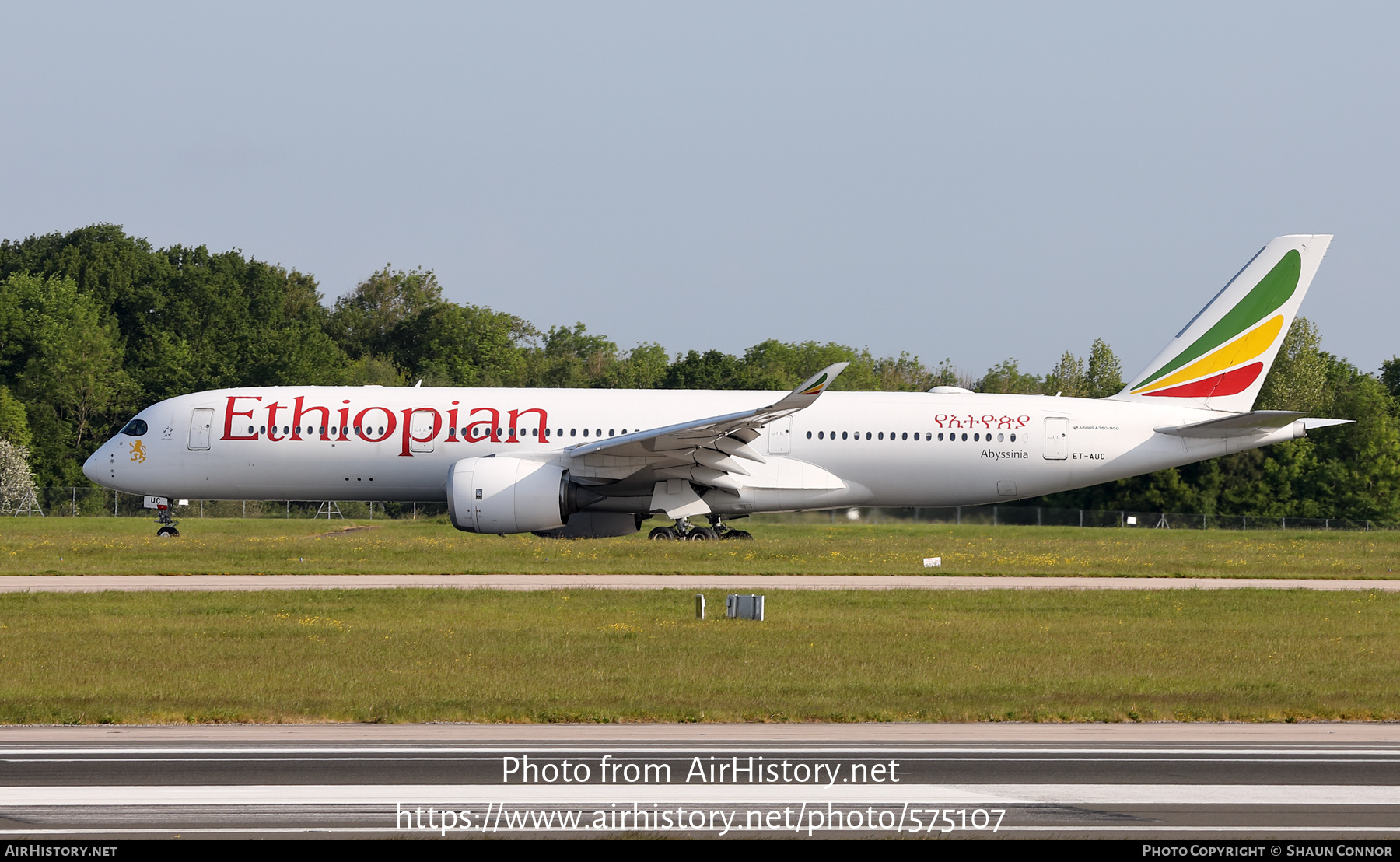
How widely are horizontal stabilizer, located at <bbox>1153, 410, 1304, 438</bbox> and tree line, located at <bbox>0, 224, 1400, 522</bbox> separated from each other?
2599 centimetres

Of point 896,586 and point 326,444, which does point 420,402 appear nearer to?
point 326,444

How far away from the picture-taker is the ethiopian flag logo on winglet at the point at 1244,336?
124 ft

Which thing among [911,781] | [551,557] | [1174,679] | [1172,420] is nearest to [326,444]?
[551,557]

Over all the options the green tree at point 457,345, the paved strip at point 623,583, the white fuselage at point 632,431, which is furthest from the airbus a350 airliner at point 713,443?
the green tree at point 457,345

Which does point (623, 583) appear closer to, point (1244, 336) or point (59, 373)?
point (1244, 336)

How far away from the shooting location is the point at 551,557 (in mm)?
30000

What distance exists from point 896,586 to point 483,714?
1337 cm

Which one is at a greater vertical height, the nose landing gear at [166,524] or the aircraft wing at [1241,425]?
the aircraft wing at [1241,425]

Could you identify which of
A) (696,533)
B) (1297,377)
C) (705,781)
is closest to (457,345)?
(1297,377)

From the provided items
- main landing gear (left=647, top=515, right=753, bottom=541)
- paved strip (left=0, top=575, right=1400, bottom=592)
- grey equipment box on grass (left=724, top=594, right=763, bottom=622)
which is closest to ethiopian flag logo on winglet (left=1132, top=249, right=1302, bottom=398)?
paved strip (left=0, top=575, right=1400, bottom=592)

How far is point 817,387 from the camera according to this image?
31.1 m

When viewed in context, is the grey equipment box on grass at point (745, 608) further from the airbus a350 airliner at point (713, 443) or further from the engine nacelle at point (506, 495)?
the airbus a350 airliner at point (713, 443)

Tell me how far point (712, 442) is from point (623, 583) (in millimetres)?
8689

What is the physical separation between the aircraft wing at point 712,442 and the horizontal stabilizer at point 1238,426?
9992 millimetres
